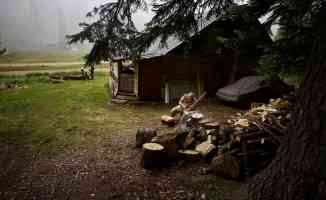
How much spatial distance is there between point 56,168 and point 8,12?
182 feet

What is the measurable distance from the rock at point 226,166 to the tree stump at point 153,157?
1.16m

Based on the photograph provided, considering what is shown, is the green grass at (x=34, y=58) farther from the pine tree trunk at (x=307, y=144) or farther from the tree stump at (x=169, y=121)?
the pine tree trunk at (x=307, y=144)

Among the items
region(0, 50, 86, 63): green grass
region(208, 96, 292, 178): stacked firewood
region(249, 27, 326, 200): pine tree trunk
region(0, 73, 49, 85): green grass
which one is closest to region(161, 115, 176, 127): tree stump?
region(208, 96, 292, 178): stacked firewood

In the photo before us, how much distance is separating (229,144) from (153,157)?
180cm

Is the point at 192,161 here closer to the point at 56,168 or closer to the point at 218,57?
the point at 56,168

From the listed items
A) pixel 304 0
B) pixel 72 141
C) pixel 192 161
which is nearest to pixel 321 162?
pixel 304 0

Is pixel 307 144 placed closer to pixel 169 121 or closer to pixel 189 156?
pixel 189 156

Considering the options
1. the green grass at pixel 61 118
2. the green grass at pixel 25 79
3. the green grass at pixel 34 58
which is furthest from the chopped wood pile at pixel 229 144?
the green grass at pixel 34 58

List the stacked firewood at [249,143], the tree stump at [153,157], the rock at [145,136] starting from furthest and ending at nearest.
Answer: the rock at [145,136] → the tree stump at [153,157] → the stacked firewood at [249,143]

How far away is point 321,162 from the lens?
3.03 m

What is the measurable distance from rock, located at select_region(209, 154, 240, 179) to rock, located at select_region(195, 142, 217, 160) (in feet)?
1.48

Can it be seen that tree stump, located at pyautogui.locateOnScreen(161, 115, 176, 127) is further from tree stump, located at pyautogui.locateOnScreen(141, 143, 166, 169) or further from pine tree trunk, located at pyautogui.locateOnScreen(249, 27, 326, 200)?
pine tree trunk, located at pyautogui.locateOnScreen(249, 27, 326, 200)

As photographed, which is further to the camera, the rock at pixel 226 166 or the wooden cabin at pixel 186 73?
the wooden cabin at pixel 186 73

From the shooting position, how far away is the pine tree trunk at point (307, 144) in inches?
117
